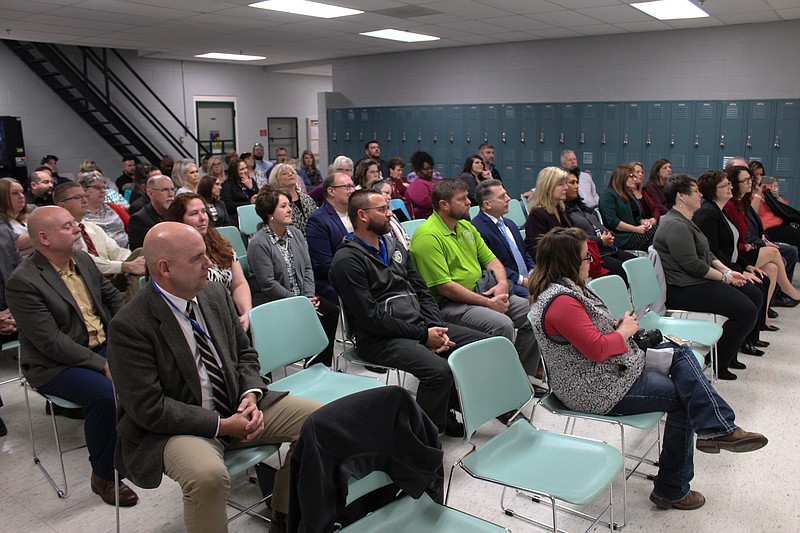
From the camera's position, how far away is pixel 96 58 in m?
11.0

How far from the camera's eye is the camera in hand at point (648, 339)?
108 inches

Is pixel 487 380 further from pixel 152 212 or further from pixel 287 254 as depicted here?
pixel 152 212

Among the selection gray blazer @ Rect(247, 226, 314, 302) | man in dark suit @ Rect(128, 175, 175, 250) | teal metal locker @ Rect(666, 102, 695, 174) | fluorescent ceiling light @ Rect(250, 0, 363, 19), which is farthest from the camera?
teal metal locker @ Rect(666, 102, 695, 174)

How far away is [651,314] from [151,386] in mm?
3042

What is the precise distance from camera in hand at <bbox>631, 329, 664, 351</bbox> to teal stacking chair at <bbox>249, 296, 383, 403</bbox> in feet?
4.00

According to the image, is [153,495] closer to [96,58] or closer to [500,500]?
[500,500]

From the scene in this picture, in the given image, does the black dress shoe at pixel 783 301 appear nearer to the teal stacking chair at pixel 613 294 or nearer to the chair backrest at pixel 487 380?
the teal stacking chair at pixel 613 294

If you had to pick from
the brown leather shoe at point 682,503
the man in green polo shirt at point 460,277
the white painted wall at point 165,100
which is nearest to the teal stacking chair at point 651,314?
the man in green polo shirt at point 460,277

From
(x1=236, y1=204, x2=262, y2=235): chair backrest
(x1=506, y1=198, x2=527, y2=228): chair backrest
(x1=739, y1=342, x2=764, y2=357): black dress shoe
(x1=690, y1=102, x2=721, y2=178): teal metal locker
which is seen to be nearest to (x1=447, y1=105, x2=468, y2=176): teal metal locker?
(x1=690, y1=102, x2=721, y2=178): teal metal locker

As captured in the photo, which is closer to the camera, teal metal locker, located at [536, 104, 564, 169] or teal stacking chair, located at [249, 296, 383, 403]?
teal stacking chair, located at [249, 296, 383, 403]

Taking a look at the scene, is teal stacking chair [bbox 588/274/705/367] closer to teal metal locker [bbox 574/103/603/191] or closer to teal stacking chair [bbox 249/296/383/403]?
teal stacking chair [bbox 249/296/383/403]

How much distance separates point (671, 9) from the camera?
7160mm

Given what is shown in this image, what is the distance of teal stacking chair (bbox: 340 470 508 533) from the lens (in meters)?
1.89

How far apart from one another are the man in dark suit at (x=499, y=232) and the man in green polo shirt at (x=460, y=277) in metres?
0.29
